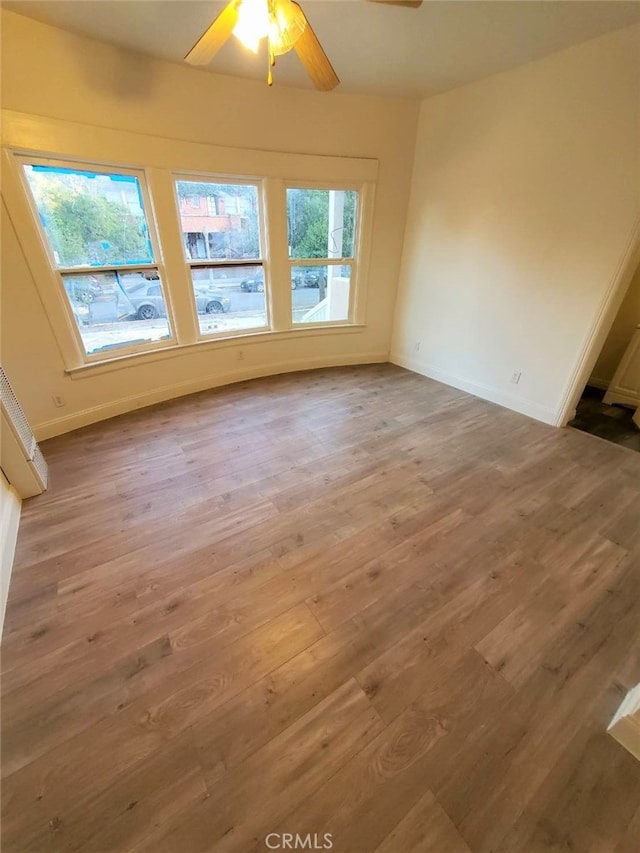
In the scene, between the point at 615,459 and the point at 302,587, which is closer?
the point at 302,587

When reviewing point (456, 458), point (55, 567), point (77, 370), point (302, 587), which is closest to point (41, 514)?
point (55, 567)

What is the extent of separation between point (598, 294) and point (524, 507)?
182 centimetres

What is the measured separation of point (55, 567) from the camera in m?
1.79

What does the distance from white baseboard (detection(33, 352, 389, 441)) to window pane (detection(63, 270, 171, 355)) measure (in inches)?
19.9

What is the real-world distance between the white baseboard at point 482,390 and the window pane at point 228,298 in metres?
1.89

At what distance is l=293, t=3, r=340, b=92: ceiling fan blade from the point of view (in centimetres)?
158

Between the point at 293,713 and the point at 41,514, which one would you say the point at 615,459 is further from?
the point at 41,514

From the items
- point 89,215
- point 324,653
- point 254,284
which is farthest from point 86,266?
point 324,653

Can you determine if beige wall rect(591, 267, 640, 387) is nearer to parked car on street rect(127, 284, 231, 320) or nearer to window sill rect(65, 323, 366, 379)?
window sill rect(65, 323, 366, 379)

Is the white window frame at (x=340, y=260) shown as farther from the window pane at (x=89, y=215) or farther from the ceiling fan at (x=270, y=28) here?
the ceiling fan at (x=270, y=28)

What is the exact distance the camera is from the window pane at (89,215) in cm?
249

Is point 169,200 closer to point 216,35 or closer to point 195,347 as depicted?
point 195,347

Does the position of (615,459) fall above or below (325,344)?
below

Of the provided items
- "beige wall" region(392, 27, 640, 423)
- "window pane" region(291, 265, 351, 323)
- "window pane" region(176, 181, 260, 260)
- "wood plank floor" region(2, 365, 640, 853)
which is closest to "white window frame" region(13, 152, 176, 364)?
"window pane" region(176, 181, 260, 260)
